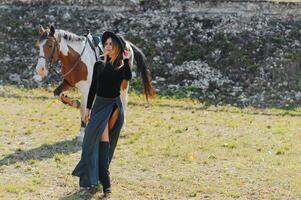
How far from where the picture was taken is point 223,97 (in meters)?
17.2

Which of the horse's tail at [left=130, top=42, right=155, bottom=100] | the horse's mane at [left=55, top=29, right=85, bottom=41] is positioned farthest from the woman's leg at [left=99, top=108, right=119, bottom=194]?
the horse's mane at [left=55, top=29, right=85, bottom=41]

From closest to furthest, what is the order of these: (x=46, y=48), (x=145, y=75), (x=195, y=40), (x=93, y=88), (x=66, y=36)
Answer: (x=93, y=88) < (x=46, y=48) < (x=145, y=75) < (x=66, y=36) < (x=195, y=40)

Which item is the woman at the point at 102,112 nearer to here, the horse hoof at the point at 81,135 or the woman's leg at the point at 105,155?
the woman's leg at the point at 105,155

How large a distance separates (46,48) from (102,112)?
11.8ft

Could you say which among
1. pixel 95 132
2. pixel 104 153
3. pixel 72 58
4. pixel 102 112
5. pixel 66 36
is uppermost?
pixel 66 36

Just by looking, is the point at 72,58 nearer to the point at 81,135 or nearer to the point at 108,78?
the point at 81,135

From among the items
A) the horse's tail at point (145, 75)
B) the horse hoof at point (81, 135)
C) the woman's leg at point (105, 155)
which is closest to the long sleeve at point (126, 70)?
the woman's leg at point (105, 155)

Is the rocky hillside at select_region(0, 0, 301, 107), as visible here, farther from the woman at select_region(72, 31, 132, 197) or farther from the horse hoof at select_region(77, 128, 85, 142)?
the woman at select_region(72, 31, 132, 197)

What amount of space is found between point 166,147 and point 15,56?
10.2m

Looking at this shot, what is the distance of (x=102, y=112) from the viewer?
7.92 meters

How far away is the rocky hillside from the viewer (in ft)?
58.5

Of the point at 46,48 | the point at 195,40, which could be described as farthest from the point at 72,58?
the point at 195,40

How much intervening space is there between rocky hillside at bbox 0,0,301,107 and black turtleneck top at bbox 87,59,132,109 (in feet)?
30.3

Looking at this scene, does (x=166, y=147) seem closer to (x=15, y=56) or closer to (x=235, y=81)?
(x=235, y=81)
